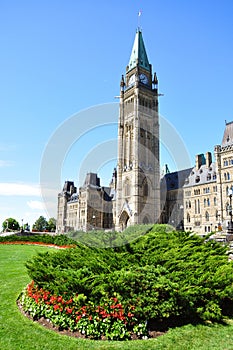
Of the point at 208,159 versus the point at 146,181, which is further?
the point at 146,181

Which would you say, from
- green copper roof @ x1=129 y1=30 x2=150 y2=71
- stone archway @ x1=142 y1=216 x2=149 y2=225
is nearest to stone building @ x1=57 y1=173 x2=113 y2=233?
stone archway @ x1=142 y1=216 x2=149 y2=225

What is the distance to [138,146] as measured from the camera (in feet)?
197

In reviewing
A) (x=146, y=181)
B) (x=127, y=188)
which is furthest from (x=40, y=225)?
(x=146, y=181)

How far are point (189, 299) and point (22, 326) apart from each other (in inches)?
173

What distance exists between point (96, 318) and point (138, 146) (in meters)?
54.9

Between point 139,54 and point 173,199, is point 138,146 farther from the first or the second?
point 139,54

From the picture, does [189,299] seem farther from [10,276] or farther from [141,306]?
[10,276]

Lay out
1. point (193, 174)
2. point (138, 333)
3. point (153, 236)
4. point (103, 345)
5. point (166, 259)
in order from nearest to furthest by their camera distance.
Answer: point (103, 345), point (138, 333), point (166, 259), point (153, 236), point (193, 174)

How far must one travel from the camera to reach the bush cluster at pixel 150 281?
6777 mm

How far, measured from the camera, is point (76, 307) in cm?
669

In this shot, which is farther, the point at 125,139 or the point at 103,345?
the point at 125,139

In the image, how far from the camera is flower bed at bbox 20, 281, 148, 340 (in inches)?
248

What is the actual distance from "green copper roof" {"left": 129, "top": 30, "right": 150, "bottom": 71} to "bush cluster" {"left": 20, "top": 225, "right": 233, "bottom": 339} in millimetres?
66585

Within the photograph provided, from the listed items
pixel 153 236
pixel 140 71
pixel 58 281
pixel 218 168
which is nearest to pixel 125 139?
pixel 140 71
